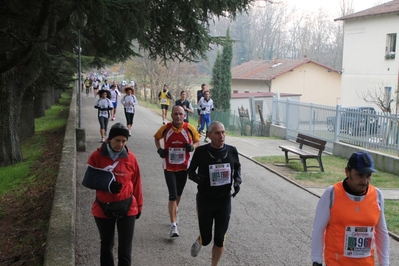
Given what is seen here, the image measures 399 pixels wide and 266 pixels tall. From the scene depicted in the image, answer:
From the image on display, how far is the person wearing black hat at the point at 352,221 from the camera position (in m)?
3.70

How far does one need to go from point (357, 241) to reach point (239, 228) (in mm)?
3961

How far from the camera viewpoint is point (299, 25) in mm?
86125

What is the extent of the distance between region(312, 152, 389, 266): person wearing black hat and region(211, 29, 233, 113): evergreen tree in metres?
38.2

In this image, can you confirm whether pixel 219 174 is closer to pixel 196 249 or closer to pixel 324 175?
pixel 196 249

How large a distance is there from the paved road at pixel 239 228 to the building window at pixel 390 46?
23367 millimetres

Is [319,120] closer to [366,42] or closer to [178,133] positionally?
[178,133]

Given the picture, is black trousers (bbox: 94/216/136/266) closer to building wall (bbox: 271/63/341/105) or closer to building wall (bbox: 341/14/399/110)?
building wall (bbox: 341/14/399/110)

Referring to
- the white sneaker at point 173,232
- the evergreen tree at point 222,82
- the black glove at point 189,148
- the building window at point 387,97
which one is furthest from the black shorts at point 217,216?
the evergreen tree at point 222,82

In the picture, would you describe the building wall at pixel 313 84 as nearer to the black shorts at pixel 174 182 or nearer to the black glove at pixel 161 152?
the black shorts at pixel 174 182

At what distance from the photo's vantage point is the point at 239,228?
7.60 m

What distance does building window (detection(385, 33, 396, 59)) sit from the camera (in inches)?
1244

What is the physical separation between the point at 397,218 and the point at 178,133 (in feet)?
13.8

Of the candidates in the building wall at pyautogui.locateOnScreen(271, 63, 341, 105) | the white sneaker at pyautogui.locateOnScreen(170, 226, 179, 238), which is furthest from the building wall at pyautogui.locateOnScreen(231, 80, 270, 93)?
the white sneaker at pyautogui.locateOnScreen(170, 226, 179, 238)

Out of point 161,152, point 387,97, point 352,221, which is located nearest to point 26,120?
point 161,152
